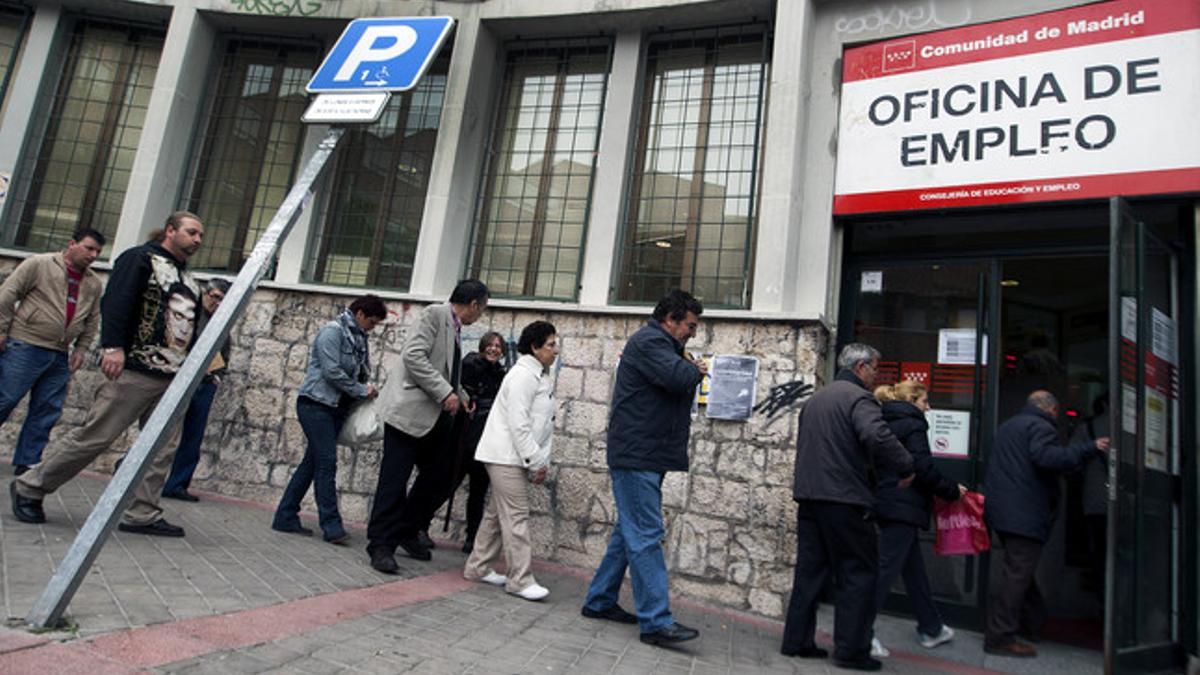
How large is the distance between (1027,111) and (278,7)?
764 centimetres

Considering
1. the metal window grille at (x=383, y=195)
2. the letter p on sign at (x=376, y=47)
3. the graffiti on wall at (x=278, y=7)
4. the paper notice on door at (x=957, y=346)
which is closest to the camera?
the letter p on sign at (x=376, y=47)

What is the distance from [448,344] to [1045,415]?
435 centimetres

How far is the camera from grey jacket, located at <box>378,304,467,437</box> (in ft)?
16.9

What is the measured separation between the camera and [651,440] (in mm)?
4410

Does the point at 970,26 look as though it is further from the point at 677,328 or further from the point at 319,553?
the point at 319,553

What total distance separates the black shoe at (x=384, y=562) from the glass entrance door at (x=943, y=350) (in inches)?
151

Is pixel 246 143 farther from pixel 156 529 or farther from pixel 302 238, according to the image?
Result: pixel 156 529

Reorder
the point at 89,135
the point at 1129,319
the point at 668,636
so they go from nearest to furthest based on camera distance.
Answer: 1. the point at 668,636
2. the point at 1129,319
3. the point at 89,135

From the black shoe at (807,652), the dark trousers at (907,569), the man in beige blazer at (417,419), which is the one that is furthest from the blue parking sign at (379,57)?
the dark trousers at (907,569)

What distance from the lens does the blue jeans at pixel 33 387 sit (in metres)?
5.66

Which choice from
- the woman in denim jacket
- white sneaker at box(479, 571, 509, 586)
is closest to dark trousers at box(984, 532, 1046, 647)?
white sneaker at box(479, 571, 509, 586)

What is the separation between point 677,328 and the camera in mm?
4633

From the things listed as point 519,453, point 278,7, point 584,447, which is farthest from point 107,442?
point 278,7

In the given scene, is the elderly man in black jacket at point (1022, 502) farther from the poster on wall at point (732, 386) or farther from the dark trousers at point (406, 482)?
the dark trousers at point (406, 482)
